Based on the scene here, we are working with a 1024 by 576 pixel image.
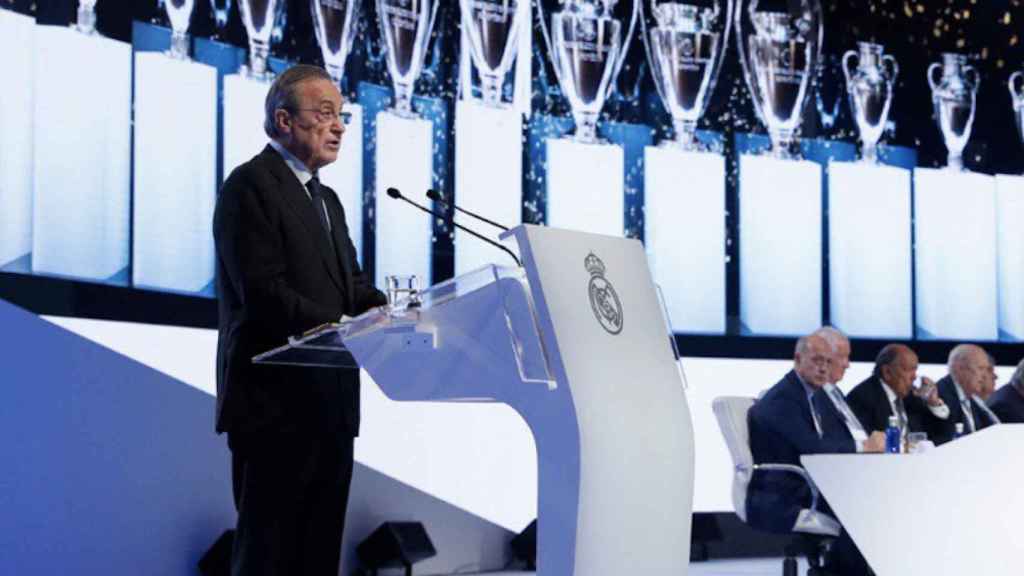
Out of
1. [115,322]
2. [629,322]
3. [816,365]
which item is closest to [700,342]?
[816,365]

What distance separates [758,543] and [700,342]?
117 centimetres

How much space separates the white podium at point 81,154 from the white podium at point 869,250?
4117 millimetres

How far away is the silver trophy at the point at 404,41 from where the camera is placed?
19.7ft

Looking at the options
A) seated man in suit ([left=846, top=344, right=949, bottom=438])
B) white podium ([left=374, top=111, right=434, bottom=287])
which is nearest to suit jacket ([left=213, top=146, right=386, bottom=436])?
white podium ([left=374, top=111, right=434, bottom=287])

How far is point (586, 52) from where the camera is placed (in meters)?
6.80

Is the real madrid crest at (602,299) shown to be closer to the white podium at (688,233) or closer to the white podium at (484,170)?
the white podium at (484,170)

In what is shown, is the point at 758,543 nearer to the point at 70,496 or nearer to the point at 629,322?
the point at 70,496

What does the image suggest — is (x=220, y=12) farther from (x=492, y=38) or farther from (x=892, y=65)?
(x=892, y=65)

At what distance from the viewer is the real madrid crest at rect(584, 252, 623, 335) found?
2.67m

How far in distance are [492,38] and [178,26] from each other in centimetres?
169

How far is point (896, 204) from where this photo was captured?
26.0 feet

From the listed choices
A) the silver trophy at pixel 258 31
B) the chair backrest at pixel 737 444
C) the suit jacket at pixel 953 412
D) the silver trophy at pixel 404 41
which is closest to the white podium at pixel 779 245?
the suit jacket at pixel 953 412

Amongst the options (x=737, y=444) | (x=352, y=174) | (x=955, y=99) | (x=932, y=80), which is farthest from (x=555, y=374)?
(x=955, y=99)

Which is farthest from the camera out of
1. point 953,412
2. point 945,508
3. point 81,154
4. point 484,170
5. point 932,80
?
point 932,80
